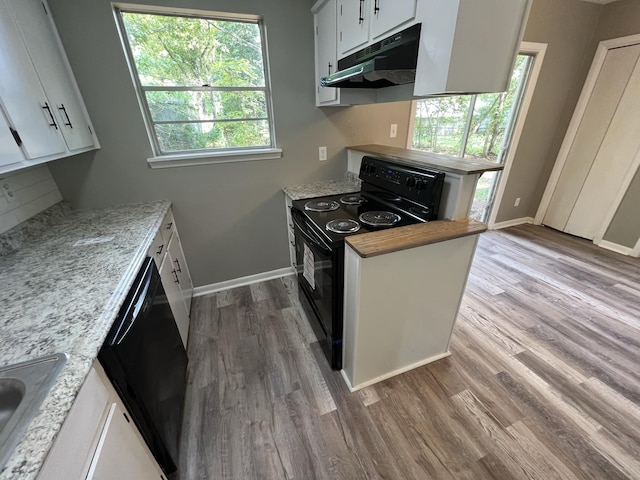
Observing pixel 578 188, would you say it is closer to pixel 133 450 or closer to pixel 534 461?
pixel 534 461

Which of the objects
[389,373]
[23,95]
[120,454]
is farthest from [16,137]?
[389,373]

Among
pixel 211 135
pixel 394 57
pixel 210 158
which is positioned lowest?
pixel 210 158

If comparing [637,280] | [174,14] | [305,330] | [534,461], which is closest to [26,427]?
[305,330]

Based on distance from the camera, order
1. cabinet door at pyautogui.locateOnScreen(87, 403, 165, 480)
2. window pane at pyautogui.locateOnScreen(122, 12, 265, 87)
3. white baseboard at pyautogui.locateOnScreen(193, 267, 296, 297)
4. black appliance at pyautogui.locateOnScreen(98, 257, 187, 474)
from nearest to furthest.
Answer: cabinet door at pyautogui.locateOnScreen(87, 403, 165, 480), black appliance at pyautogui.locateOnScreen(98, 257, 187, 474), window pane at pyautogui.locateOnScreen(122, 12, 265, 87), white baseboard at pyautogui.locateOnScreen(193, 267, 296, 297)

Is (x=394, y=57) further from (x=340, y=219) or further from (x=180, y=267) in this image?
(x=180, y=267)

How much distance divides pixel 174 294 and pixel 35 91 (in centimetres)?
124

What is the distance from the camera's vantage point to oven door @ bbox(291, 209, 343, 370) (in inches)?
55.4

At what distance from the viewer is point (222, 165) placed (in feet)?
7.00

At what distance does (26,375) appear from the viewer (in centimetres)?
65

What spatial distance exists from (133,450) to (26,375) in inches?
16.7

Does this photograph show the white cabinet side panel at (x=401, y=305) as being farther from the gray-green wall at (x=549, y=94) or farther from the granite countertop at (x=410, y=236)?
the gray-green wall at (x=549, y=94)

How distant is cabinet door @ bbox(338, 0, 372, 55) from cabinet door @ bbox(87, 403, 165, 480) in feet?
6.63

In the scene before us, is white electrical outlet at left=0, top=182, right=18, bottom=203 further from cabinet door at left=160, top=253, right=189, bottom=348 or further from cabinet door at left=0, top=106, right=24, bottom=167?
cabinet door at left=160, top=253, right=189, bottom=348

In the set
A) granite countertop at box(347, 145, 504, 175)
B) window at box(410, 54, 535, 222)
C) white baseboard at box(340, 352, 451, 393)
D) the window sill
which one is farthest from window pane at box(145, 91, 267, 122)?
white baseboard at box(340, 352, 451, 393)
